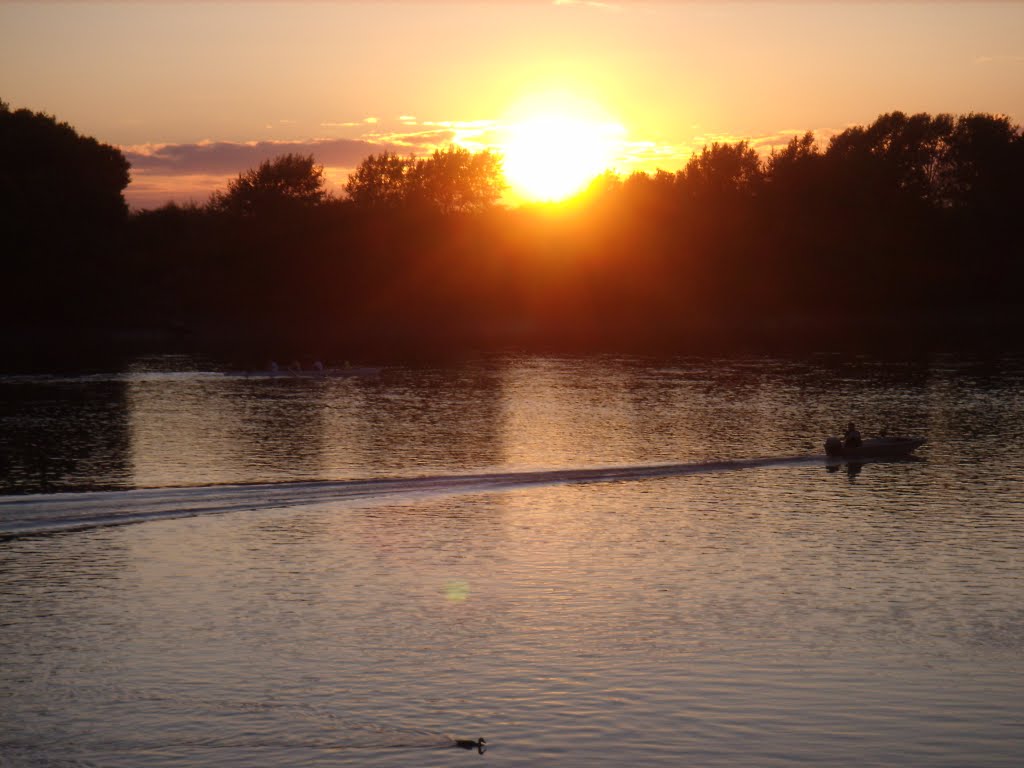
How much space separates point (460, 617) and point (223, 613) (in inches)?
210

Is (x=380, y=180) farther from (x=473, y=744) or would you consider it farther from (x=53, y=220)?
(x=473, y=744)

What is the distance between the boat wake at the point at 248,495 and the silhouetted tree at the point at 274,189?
106 meters

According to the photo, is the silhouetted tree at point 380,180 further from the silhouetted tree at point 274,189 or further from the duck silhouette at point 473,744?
the duck silhouette at point 473,744

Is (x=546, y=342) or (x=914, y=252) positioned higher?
(x=914, y=252)

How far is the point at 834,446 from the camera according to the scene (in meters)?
47.1

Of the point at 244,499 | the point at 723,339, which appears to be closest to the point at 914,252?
the point at 723,339

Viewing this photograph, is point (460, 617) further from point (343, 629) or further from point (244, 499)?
point (244, 499)

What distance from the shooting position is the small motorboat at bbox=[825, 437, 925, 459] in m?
47.2

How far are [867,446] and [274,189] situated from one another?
111 meters

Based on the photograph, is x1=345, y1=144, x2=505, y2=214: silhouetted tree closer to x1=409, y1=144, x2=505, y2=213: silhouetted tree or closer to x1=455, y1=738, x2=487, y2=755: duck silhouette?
x1=409, y1=144, x2=505, y2=213: silhouetted tree

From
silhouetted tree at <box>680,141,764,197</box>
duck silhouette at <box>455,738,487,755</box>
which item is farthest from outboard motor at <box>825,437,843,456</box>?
silhouetted tree at <box>680,141,764,197</box>

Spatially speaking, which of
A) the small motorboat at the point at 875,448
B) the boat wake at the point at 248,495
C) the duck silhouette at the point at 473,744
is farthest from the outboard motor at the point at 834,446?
the duck silhouette at the point at 473,744

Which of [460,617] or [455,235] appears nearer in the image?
[460,617]

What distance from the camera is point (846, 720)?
1998cm
